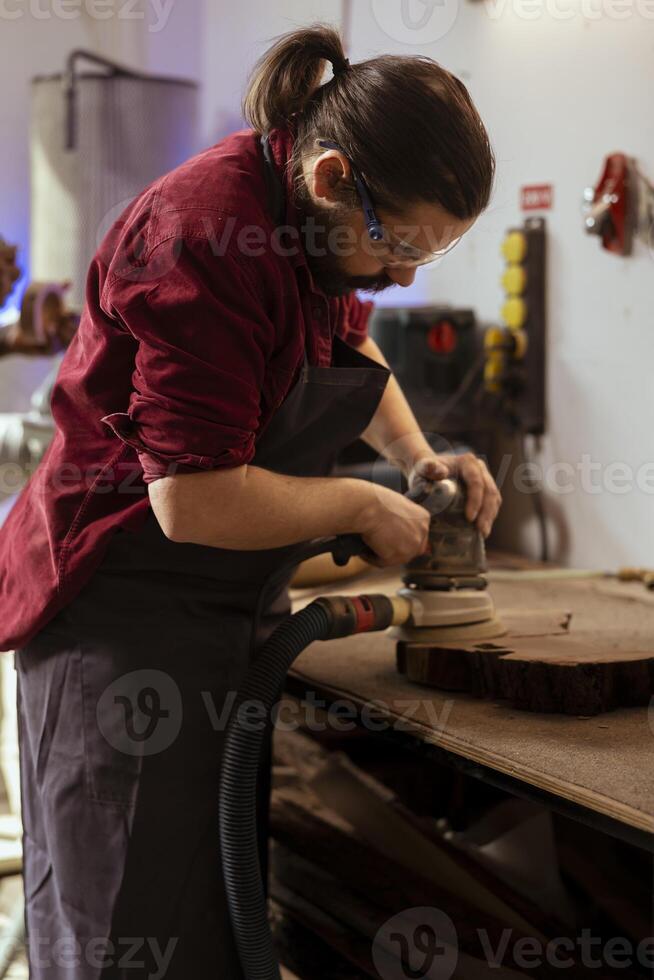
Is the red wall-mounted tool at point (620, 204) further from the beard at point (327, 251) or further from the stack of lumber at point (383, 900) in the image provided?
the stack of lumber at point (383, 900)

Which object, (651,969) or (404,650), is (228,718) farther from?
(651,969)

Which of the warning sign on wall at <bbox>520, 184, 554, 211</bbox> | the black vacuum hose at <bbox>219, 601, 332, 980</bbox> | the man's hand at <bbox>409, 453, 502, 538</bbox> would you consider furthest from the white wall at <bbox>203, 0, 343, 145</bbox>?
the black vacuum hose at <bbox>219, 601, 332, 980</bbox>

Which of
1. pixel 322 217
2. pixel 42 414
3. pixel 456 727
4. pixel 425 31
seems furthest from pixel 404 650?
pixel 425 31

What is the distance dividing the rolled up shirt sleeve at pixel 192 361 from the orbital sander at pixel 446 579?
1.28ft

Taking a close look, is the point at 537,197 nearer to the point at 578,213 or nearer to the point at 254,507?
the point at 578,213

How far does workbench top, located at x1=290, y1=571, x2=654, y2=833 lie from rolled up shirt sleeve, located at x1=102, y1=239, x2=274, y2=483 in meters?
0.40

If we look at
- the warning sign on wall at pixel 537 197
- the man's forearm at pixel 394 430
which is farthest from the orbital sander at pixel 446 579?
the warning sign on wall at pixel 537 197

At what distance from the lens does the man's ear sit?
47.2 inches

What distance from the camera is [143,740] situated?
4.45ft

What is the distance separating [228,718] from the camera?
55.2 inches

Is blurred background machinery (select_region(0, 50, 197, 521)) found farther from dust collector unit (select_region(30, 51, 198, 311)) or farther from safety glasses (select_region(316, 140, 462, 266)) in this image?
safety glasses (select_region(316, 140, 462, 266))

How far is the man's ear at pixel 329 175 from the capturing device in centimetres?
120

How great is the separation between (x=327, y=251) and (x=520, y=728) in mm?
606

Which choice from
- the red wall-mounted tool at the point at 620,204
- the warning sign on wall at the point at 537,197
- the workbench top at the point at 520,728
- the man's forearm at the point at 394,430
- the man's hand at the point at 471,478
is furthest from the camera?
the warning sign on wall at the point at 537,197
